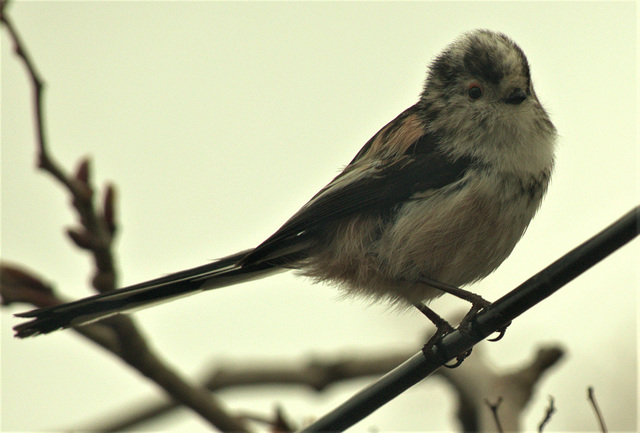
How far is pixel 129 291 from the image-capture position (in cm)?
349

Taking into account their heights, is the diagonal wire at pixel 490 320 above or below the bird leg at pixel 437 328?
below

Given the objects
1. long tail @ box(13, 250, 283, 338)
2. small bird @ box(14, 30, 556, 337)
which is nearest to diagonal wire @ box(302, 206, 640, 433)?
small bird @ box(14, 30, 556, 337)

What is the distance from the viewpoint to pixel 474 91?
360 centimetres

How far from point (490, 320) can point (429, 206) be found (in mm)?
930

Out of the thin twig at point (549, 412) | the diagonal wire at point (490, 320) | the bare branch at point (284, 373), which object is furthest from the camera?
the bare branch at point (284, 373)

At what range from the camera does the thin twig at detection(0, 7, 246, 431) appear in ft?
10.7

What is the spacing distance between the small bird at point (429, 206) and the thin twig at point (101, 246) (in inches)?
4.4

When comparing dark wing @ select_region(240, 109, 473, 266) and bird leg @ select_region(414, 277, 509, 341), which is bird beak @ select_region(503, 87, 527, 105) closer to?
dark wing @ select_region(240, 109, 473, 266)

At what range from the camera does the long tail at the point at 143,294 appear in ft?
Result: 10.9

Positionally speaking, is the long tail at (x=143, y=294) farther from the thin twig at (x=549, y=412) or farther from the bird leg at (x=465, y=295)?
the thin twig at (x=549, y=412)

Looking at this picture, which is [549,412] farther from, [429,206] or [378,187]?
[378,187]

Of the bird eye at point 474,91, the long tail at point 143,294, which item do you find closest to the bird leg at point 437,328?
the long tail at point 143,294

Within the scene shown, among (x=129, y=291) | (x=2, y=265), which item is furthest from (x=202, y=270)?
(x=2, y=265)

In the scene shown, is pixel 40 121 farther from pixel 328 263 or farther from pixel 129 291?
pixel 328 263
